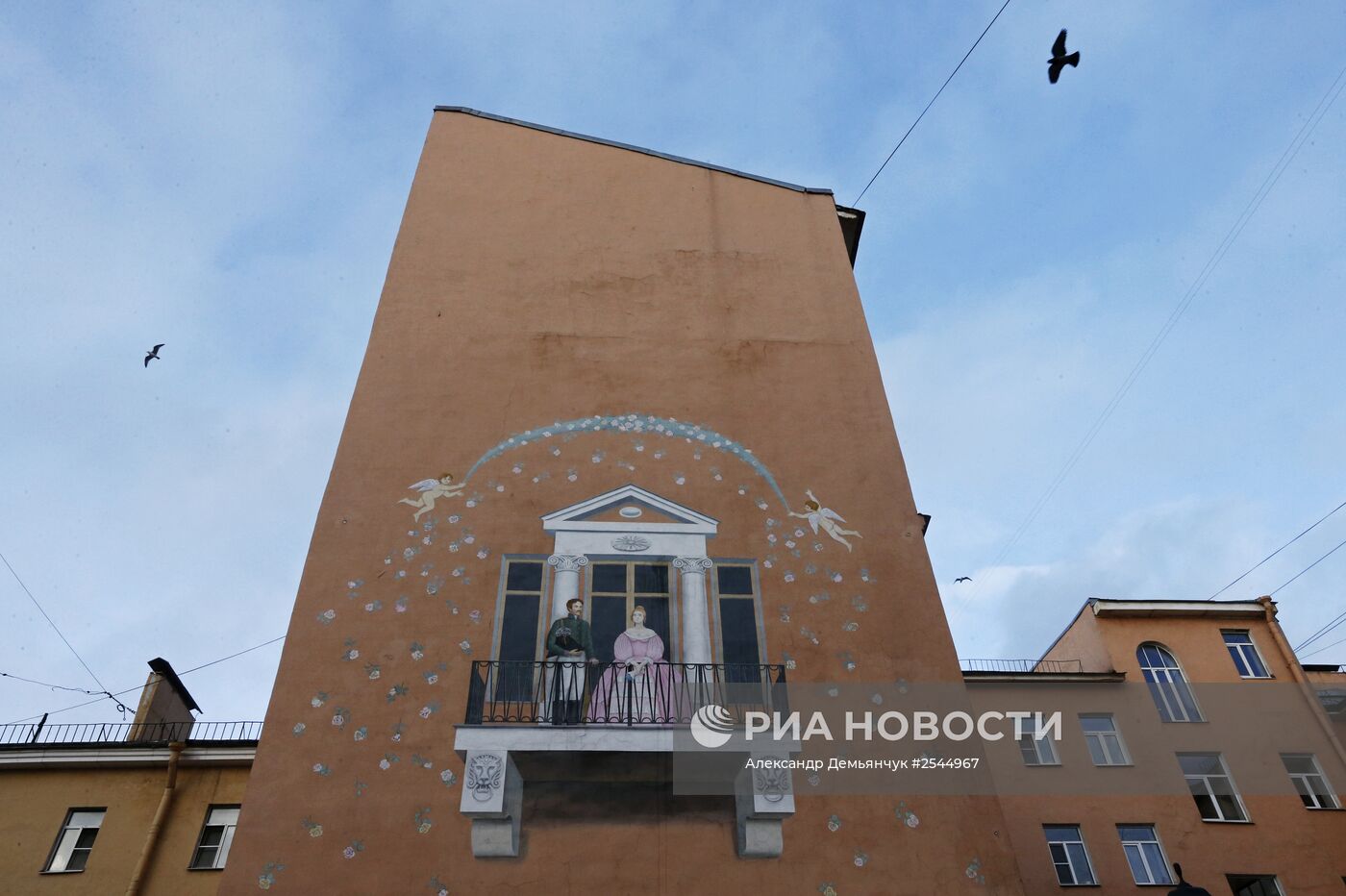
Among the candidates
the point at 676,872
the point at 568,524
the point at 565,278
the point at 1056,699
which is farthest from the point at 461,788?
the point at 1056,699

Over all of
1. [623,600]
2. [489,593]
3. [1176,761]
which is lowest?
[623,600]

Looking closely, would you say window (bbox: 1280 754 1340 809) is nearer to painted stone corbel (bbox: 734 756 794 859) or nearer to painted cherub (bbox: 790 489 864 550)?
painted cherub (bbox: 790 489 864 550)

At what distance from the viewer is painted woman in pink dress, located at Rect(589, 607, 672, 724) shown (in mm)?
9961

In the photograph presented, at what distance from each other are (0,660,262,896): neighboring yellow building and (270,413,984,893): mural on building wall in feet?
16.8

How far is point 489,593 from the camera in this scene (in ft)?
36.9

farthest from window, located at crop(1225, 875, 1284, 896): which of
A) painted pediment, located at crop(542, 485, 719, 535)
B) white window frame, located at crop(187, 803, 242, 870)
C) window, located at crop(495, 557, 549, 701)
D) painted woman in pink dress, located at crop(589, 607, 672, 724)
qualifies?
white window frame, located at crop(187, 803, 242, 870)

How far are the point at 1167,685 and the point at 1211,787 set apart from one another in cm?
199

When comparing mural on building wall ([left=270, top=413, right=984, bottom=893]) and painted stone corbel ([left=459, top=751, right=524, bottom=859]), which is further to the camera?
mural on building wall ([left=270, top=413, right=984, bottom=893])

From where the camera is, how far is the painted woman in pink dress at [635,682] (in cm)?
996

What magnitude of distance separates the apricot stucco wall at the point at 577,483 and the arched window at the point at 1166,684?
9059mm

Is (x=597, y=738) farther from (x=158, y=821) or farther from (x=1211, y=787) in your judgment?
(x=1211, y=787)

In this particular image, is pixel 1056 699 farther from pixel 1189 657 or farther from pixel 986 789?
pixel 986 789

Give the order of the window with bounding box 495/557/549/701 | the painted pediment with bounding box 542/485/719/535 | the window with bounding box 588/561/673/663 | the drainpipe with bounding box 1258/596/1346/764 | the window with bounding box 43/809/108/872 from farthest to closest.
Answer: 1. the drainpipe with bounding box 1258/596/1346/764
2. the window with bounding box 43/809/108/872
3. the painted pediment with bounding box 542/485/719/535
4. the window with bounding box 588/561/673/663
5. the window with bounding box 495/557/549/701
